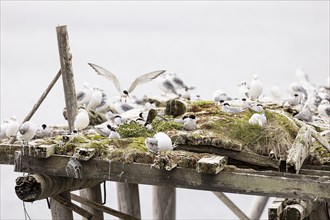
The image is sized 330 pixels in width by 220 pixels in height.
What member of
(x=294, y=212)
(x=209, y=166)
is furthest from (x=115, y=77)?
(x=294, y=212)

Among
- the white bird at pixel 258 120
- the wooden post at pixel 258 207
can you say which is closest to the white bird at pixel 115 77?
the white bird at pixel 258 120

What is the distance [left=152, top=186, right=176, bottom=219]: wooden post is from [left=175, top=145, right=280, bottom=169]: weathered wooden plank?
480cm

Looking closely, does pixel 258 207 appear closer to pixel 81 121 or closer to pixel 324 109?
pixel 324 109

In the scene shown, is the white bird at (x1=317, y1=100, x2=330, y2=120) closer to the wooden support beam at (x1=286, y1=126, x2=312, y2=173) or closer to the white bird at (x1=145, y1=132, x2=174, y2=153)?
the wooden support beam at (x1=286, y1=126, x2=312, y2=173)

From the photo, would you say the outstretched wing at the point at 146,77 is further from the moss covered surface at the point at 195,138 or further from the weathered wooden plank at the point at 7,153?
the weathered wooden plank at the point at 7,153

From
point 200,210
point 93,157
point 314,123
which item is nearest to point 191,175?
point 93,157

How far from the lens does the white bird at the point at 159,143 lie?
9625 millimetres

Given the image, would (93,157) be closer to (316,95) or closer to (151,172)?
(151,172)

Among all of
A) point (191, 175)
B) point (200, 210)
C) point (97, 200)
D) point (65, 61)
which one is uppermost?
point (65, 61)

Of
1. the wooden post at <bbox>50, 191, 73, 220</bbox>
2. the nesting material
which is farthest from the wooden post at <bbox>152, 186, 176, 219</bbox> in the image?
the nesting material

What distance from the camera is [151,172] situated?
31.1ft

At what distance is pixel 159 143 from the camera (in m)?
9.64

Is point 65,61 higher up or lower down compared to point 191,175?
higher up

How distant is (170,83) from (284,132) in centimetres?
741
